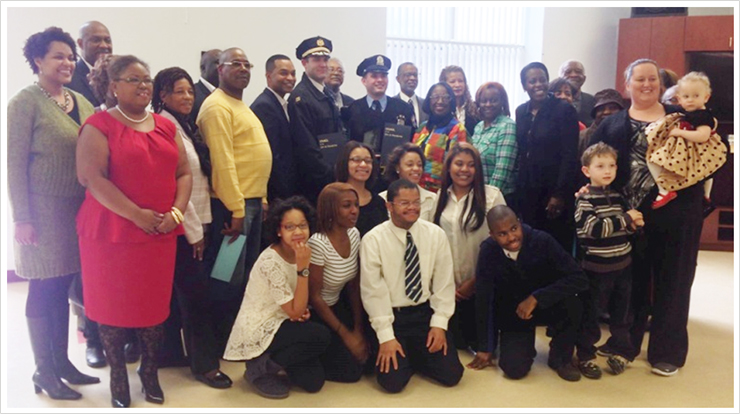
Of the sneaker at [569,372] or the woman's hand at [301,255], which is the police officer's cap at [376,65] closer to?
the woman's hand at [301,255]

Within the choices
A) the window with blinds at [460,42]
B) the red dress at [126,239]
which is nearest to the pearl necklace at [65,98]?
the red dress at [126,239]

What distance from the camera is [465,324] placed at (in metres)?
3.24

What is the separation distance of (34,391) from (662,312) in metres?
2.74

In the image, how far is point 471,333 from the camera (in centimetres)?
324

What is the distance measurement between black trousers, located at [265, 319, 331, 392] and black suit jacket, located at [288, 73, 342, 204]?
0.79 metres

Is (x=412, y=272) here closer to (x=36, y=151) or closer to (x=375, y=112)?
(x=375, y=112)

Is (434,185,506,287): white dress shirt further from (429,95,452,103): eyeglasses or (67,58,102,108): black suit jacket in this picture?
(67,58,102,108): black suit jacket

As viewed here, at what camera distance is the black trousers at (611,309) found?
9.89ft

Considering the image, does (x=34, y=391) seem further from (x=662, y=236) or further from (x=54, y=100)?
(x=662, y=236)

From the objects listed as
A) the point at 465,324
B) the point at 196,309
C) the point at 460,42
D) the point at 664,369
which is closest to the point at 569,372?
the point at 664,369

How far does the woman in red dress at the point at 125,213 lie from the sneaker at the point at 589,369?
1863 mm

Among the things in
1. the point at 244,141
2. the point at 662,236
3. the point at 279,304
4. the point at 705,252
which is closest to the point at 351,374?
the point at 279,304

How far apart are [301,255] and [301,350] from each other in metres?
0.42

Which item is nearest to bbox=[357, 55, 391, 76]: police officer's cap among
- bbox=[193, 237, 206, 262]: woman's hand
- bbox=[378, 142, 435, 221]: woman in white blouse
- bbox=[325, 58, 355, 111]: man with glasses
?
bbox=[325, 58, 355, 111]: man with glasses
